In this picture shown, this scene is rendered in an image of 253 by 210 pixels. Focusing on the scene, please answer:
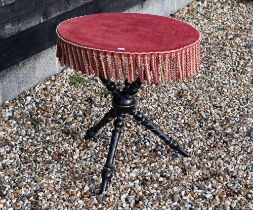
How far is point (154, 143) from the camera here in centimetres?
451

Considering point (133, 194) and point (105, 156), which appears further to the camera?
point (105, 156)

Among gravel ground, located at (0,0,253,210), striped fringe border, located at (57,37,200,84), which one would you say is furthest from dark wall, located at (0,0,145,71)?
striped fringe border, located at (57,37,200,84)

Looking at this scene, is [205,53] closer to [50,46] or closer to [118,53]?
[50,46]

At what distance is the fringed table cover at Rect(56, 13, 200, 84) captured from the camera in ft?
10.8

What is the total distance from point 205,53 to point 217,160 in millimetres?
2432

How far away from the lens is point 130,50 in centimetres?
330

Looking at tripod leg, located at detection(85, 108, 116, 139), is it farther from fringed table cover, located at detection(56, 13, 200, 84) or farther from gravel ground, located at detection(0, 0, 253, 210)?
fringed table cover, located at detection(56, 13, 200, 84)

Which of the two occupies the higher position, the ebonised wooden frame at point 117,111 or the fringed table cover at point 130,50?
the fringed table cover at point 130,50

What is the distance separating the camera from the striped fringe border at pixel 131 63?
3.29 m

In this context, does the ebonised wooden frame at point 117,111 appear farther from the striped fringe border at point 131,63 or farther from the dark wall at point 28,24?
the dark wall at point 28,24

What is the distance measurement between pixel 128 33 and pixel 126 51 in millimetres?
452

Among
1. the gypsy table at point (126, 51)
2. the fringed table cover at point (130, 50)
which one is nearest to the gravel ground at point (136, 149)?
the gypsy table at point (126, 51)

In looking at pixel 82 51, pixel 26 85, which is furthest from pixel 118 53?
pixel 26 85

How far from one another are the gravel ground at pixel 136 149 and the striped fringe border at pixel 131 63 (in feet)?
3.21
